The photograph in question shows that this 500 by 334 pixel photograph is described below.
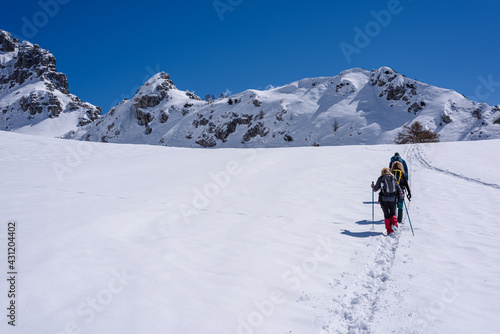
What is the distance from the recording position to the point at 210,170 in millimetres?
16062

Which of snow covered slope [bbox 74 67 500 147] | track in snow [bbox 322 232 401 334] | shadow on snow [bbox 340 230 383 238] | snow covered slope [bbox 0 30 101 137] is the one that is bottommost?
track in snow [bbox 322 232 401 334]

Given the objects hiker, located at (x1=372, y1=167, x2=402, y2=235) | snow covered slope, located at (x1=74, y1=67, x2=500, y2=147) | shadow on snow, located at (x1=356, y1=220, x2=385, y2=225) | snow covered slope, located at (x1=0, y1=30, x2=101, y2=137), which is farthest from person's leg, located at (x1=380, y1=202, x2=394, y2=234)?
snow covered slope, located at (x1=0, y1=30, x2=101, y2=137)

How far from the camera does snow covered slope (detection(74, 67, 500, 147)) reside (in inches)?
2864

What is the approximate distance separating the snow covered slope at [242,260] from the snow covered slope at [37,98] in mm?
156681

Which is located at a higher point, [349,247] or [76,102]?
[76,102]

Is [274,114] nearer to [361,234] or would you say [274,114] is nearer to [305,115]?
[305,115]

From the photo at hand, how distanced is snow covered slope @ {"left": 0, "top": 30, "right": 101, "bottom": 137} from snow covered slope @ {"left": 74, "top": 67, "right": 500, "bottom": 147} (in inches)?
989

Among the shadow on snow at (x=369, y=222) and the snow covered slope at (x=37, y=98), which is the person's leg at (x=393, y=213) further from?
the snow covered slope at (x=37, y=98)

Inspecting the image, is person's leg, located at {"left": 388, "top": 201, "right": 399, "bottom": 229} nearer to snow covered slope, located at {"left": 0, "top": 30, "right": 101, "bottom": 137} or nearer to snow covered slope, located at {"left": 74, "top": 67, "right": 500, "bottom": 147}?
snow covered slope, located at {"left": 74, "top": 67, "right": 500, "bottom": 147}

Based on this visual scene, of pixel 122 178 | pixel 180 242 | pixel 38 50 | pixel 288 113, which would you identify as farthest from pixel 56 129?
pixel 180 242

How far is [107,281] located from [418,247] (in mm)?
7024

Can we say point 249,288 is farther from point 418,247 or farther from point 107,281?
point 418,247

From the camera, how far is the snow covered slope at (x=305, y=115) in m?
72.8

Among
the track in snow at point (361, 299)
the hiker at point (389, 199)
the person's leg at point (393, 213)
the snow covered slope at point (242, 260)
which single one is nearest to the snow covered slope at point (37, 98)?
the snow covered slope at point (242, 260)
